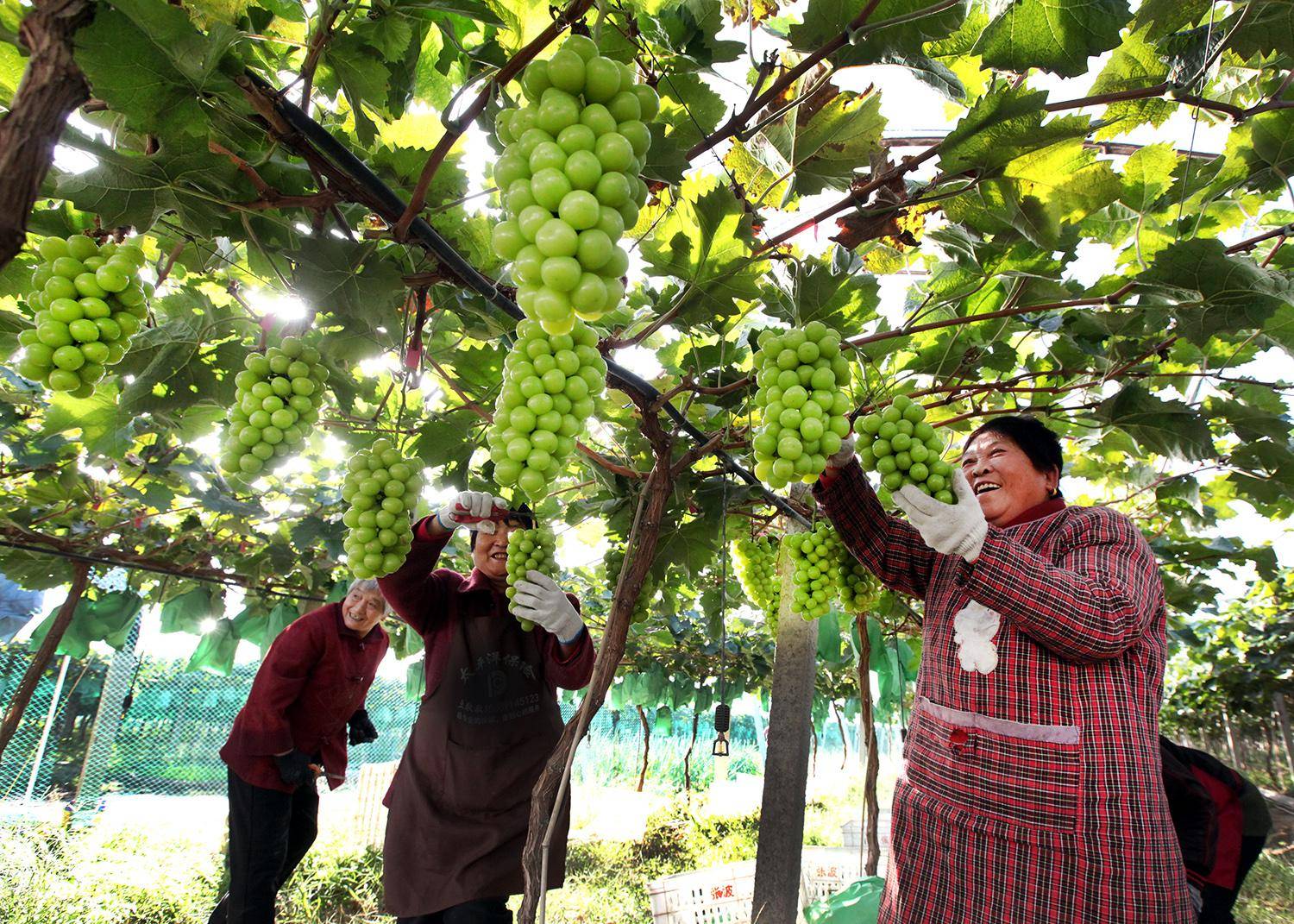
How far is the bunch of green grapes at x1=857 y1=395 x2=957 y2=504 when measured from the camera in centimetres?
150

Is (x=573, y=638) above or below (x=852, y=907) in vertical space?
above

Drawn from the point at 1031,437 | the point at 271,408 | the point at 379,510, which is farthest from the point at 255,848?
the point at 1031,437

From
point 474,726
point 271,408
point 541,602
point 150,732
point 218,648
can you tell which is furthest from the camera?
point 150,732

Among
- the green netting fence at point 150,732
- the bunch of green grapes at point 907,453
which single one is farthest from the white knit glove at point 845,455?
the green netting fence at point 150,732

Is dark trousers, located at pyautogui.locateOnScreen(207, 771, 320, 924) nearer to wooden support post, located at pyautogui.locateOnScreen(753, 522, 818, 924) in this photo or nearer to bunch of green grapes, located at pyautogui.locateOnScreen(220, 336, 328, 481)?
wooden support post, located at pyautogui.locateOnScreen(753, 522, 818, 924)

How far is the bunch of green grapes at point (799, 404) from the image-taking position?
1.27 m

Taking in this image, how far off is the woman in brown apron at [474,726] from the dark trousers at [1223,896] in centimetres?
181

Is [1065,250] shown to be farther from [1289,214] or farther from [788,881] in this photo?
[788,881]

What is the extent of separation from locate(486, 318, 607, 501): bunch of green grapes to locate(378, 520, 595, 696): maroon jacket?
55.8 inches

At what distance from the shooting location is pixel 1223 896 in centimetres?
177

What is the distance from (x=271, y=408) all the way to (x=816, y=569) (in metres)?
1.72

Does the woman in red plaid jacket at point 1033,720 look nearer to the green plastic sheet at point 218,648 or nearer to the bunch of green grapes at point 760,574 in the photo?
the bunch of green grapes at point 760,574

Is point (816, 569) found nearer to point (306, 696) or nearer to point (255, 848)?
point (306, 696)

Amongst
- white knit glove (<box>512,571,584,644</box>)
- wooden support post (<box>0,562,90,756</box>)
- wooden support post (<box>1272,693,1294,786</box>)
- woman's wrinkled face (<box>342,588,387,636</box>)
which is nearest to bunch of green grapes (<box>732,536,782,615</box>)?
white knit glove (<box>512,571,584,644</box>)
